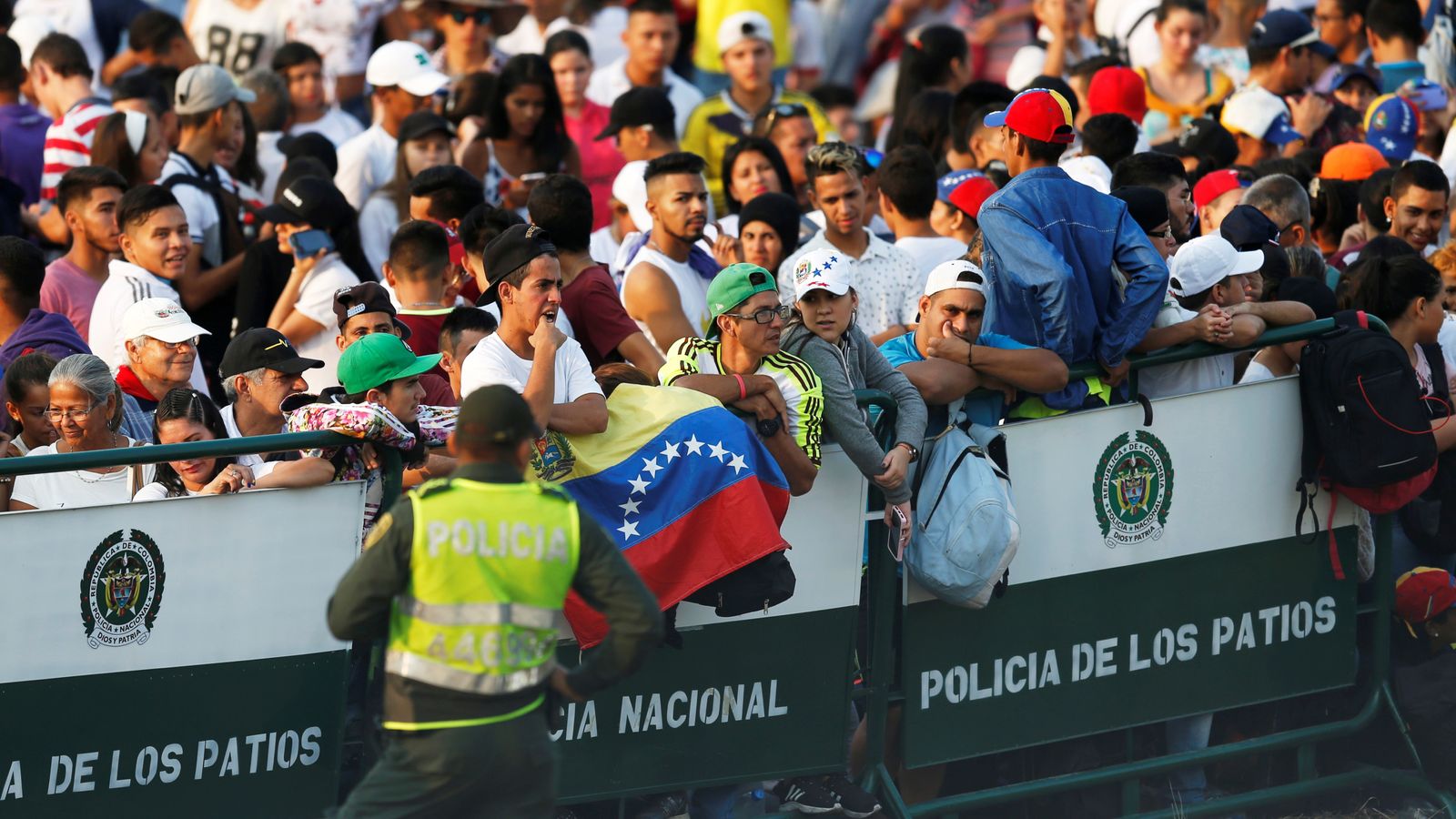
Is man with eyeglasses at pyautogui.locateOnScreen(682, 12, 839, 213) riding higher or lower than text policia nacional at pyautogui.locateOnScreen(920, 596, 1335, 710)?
higher

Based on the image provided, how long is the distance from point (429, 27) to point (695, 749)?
8.44 metres

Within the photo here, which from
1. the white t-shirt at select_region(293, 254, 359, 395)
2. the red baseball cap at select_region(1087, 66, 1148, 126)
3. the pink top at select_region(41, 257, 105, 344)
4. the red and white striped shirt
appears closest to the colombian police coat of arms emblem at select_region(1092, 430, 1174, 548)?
the white t-shirt at select_region(293, 254, 359, 395)

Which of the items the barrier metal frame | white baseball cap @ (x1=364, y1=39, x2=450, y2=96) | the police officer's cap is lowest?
the barrier metal frame

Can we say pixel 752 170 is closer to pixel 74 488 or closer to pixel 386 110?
pixel 386 110

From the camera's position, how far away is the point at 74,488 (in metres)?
6.16

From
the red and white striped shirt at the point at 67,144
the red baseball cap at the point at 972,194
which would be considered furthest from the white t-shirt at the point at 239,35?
the red baseball cap at the point at 972,194

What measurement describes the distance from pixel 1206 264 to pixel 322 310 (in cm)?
370

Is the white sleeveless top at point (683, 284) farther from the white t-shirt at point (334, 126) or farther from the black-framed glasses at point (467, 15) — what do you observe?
the black-framed glasses at point (467, 15)

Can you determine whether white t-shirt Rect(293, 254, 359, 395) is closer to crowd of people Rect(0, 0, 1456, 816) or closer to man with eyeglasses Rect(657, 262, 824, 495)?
crowd of people Rect(0, 0, 1456, 816)

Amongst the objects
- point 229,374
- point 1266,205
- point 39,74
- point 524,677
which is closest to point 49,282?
point 229,374

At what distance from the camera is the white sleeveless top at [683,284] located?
8.50 metres

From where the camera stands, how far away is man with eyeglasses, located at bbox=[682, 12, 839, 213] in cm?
1130

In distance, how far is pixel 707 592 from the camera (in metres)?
6.28

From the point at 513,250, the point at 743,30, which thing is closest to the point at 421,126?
the point at 743,30
